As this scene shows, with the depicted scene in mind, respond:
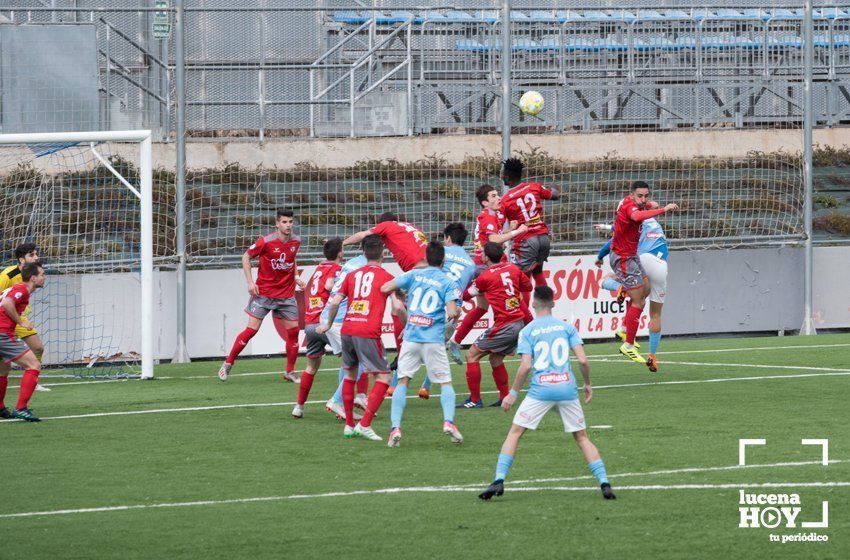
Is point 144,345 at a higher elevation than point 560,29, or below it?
below

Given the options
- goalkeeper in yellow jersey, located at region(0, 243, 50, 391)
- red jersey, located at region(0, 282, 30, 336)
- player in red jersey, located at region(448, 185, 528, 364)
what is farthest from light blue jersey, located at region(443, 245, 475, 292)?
goalkeeper in yellow jersey, located at region(0, 243, 50, 391)

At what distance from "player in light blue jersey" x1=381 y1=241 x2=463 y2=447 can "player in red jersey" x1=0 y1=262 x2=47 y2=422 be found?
408cm

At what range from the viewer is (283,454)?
37.7ft

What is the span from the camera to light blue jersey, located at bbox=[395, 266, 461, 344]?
39.1 ft

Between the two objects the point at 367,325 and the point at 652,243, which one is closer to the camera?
the point at 367,325

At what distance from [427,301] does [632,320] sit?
5.30 m

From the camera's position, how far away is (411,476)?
10344 mm

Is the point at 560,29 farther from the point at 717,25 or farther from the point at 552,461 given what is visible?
the point at 552,461

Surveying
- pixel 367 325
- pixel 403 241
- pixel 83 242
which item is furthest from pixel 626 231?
pixel 83 242

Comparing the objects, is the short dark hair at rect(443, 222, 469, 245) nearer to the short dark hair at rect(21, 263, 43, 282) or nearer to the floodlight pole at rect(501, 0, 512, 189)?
the short dark hair at rect(21, 263, 43, 282)

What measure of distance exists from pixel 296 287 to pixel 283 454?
22.7ft

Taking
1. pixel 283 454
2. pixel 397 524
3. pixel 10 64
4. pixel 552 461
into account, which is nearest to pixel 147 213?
pixel 10 64

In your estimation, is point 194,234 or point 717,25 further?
point 717,25

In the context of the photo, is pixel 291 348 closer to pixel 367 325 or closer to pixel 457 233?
pixel 457 233
